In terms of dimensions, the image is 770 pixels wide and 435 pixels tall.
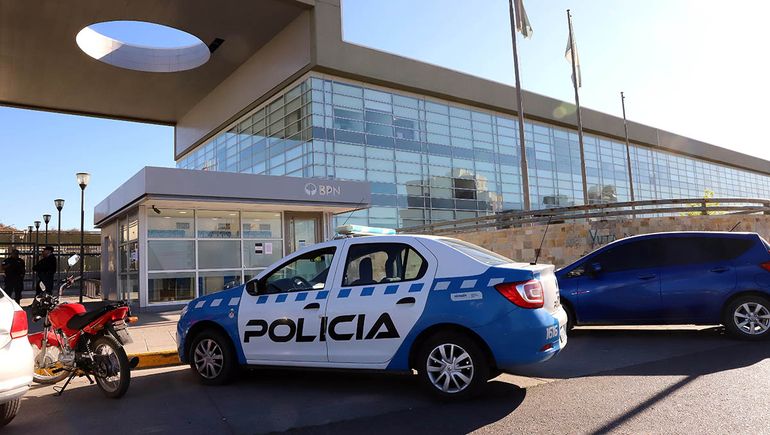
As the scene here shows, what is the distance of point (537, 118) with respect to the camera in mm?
35406

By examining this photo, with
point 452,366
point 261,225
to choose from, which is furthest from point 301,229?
point 452,366

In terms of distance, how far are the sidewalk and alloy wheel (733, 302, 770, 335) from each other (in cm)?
805

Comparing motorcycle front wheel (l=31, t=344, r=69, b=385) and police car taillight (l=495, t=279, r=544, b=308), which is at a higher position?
police car taillight (l=495, t=279, r=544, b=308)

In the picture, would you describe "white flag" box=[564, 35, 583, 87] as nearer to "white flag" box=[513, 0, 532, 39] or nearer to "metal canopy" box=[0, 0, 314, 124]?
"white flag" box=[513, 0, 532, 39]

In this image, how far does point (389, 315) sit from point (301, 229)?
1144 cm

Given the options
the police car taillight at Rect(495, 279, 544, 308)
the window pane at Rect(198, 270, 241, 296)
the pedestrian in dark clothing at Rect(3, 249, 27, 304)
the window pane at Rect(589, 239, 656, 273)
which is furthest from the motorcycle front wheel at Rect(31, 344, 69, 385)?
the pedestrian in dark clothing at Rect(3, 249, 27, 304)

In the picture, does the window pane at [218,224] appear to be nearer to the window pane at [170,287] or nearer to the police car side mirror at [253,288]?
the window pane at [170,287]

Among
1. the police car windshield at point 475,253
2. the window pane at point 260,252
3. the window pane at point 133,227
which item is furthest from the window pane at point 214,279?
the police car windshield at point 475,253

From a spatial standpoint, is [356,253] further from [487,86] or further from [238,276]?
[487,86]

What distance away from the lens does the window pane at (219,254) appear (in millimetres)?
15102

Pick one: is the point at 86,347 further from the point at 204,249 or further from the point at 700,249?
the point at 204,249

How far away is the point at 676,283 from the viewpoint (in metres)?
7.83

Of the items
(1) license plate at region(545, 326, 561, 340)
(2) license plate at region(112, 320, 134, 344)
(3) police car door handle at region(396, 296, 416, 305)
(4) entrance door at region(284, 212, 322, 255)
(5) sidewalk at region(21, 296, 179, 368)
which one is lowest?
(5) sidewalk at region(21, 296, 179, 368)

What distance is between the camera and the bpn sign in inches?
584
